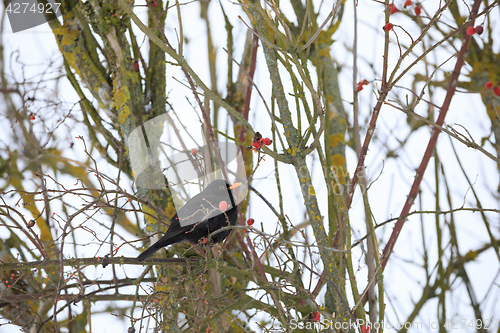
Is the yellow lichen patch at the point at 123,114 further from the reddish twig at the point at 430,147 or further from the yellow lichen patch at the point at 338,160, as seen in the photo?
the reddish twig at the point at 430,147

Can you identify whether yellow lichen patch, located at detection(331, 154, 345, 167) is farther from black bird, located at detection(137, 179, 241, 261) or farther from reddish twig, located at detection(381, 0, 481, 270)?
black bird, located at detection(137, 179, 241, 261)

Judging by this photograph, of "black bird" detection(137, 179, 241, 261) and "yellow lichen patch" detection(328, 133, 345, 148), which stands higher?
"yellow lichen patch" detection(328, 133, 345, 148)

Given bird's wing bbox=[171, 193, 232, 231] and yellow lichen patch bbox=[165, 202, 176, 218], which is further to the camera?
yellow lichen patch bbox=[165, 202, 176, 218]

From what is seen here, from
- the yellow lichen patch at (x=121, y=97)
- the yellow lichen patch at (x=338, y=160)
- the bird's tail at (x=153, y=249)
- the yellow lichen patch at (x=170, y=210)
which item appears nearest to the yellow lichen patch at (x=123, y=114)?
the yellow lichen patch at (x=121, y=97)


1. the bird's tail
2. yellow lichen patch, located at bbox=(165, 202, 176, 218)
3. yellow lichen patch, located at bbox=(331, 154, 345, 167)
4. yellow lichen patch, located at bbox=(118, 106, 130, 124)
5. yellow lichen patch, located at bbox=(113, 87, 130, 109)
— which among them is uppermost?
yellow lichen patch, located at bbox=(113, 87, 130, 109)

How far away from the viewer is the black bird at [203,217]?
5.17 feet

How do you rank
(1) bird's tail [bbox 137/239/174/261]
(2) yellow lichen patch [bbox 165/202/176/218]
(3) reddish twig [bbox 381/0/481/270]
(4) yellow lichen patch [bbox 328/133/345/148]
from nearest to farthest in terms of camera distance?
1. (1) bird's tail [bbox 137/239/174/261]
2. (3) reddish twig [bbox 381/0/481/270]
3. (2) yellow lichen patch [bbox 165/202/176/218]
4. (4) yellow lichen patch [bbox 328/133/345/148]

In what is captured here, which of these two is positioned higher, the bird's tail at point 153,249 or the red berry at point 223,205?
the red berry at point 223,205

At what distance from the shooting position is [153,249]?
5.08 feet

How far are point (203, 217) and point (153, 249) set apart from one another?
0.24 metres

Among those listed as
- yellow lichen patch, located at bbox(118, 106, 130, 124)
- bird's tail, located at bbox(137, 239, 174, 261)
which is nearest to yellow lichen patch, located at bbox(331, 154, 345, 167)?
bird's tail, located at bbox(137, 239, 174, 261)

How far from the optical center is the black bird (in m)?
1.58

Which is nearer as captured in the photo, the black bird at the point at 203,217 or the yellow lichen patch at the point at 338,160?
the black bird at the point at 203,217

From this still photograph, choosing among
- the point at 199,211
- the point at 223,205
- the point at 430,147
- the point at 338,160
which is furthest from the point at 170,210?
the point at 430,147
